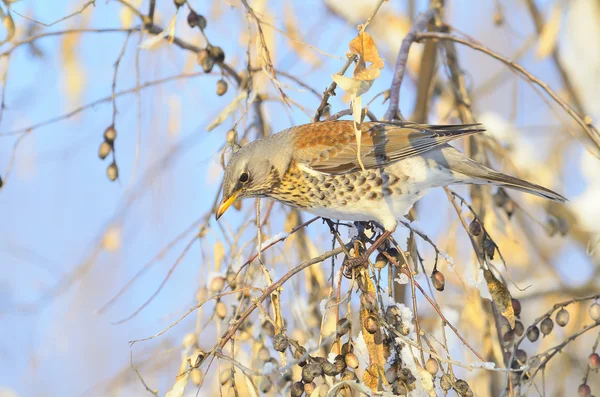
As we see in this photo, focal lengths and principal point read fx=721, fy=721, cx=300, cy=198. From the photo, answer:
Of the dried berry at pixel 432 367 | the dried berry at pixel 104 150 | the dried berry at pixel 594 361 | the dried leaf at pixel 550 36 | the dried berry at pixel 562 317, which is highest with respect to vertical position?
the dried leaf at pixel 550 36

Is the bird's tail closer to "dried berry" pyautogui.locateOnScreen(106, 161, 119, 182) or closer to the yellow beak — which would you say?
the yellow beak

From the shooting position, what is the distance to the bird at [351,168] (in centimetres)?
285

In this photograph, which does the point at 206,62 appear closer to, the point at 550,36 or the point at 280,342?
the point at 280,342

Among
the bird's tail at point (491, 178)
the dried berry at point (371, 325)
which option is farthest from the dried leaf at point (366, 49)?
the bird's tail at point (491, 178)

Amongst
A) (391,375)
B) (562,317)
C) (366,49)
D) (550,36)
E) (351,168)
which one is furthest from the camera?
(550,36)

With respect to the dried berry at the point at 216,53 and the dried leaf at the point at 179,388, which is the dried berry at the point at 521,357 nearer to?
the dried leaf at the point at 179,388

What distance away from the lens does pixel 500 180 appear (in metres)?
2.92

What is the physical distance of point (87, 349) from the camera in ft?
20.2

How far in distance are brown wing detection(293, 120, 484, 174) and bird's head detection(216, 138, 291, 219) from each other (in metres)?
0.11

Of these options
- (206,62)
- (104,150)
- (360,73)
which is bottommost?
(360,73)

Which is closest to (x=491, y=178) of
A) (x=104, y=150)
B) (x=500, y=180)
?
(x=500, y=180)

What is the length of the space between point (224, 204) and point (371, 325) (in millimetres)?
1042

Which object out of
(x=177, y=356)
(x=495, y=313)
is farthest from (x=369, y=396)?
(x=177, y=356)

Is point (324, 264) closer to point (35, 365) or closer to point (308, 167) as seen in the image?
point (308, 167)
